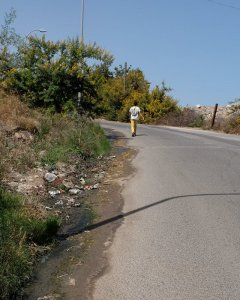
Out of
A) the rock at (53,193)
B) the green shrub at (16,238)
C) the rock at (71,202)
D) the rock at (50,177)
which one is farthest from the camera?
the rock at (50,177)

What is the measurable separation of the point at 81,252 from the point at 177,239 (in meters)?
1.27

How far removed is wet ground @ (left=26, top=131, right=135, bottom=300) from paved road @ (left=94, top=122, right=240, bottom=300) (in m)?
0.15

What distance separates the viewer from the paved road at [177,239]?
4.77 metres

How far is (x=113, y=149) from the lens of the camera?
611 inches

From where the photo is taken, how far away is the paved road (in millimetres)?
4773

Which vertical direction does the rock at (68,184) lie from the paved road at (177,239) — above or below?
below

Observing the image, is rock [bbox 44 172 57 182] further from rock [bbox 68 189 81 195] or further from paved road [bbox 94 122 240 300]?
paved road [bbox 94 122 240 300]

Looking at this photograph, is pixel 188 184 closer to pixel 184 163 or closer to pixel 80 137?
pixel 184 163

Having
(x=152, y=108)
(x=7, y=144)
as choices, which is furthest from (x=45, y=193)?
(x=152, y=108)

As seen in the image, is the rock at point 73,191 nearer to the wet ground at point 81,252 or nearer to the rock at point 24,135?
the wet ground at point 81,252

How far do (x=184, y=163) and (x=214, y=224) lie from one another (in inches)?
222

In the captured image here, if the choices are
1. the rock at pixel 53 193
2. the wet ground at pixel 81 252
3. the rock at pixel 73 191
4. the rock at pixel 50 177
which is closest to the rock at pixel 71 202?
the wet ground at pixel 81 252

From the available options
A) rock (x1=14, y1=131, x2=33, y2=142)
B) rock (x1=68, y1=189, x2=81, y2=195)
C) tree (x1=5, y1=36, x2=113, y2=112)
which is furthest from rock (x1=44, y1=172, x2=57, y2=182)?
tree (x1=5, y1=36, x2=113, y2=112)

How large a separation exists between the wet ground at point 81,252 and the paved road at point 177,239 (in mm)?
147
